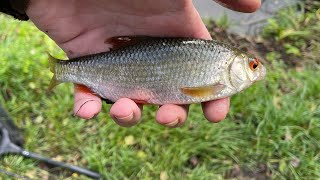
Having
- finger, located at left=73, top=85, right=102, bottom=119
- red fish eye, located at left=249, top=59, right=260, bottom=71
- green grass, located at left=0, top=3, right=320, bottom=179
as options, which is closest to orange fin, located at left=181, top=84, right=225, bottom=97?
red fish eye, located at left=249, top=59, right=260, bottom=71

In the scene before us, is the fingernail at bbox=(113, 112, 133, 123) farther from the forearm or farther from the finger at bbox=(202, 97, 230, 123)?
the forearm

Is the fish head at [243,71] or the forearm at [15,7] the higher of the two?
the forearm at [15,7]

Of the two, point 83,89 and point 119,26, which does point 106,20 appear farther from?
point 83,89

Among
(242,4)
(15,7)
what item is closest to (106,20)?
(15,7)

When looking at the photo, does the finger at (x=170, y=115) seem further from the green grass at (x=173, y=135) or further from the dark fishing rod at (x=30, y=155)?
the dark fishing rod at (x=30, y=155)

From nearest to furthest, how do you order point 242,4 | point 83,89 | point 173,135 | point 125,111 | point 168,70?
point 125,111
point 242,4
point 168,70
point 83,89
point 173,135

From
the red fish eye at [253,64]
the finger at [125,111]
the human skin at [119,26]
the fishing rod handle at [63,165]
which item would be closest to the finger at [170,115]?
the human skin at [119,26]
